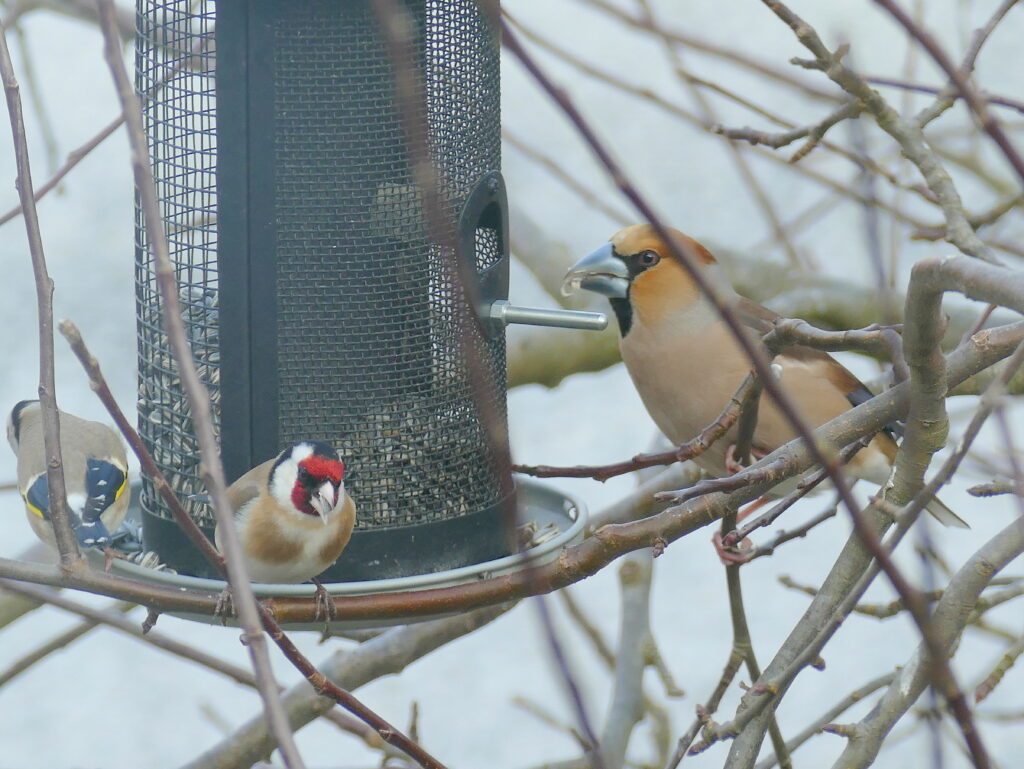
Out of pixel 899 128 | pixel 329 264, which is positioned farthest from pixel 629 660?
pixel 899 128

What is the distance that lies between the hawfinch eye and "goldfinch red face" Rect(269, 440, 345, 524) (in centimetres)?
100

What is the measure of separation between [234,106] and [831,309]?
1.86 meters

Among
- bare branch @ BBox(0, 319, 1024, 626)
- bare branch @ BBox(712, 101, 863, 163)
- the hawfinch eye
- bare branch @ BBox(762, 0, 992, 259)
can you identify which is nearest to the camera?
bare branch @ BBox(0, 319, 1024, 626)

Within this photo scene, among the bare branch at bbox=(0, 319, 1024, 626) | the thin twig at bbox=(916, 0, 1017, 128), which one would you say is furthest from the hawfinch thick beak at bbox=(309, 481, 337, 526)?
the thin twig at bbox=(916, 0, 1017, 128)

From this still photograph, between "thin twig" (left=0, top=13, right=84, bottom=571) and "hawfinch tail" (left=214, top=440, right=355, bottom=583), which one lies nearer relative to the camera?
"thin twig" (left=0, top=13, right=84, bottom=571)

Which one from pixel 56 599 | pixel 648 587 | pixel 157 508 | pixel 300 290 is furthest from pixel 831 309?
pixel 56 599

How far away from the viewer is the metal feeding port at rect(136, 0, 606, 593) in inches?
98.0

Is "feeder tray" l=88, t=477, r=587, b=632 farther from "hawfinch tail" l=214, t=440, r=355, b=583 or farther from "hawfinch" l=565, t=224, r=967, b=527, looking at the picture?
"hawfinch" l=565, t=224, r=967, b=527

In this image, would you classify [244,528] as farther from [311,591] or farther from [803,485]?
[803,485]

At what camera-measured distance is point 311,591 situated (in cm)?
204

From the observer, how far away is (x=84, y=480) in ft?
9.78

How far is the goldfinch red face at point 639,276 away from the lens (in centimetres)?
310

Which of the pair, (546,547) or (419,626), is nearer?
(546,547)

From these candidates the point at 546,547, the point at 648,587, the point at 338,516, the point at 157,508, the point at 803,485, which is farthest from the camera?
the point at 648,587
